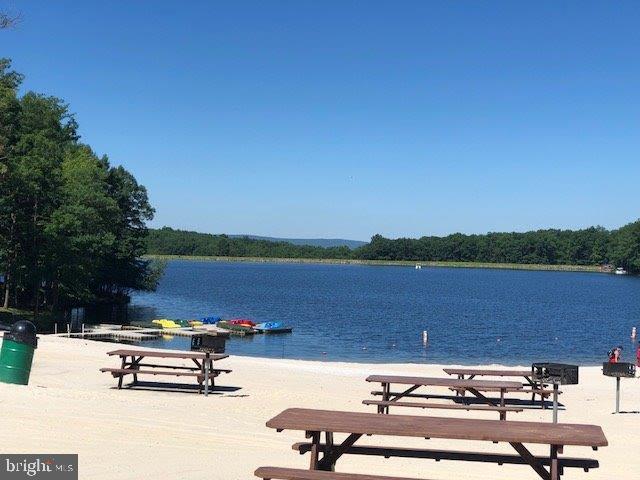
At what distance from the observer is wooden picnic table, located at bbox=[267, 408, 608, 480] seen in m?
5.94

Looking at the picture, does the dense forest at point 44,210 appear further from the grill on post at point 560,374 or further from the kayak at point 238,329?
the grill on post at point 560,374

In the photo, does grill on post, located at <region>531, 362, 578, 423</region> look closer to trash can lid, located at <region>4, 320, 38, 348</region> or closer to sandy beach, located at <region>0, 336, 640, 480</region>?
sandy beach, located at <region>0, 336, 640, 480</region>

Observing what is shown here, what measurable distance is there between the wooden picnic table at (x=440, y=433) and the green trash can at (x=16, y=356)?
287 inches

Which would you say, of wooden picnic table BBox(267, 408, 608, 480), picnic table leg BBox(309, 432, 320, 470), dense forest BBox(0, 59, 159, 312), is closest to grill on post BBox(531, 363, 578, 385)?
wooden picnic table BBox(267, 408, 608, 480)

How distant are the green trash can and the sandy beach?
2.33 feet

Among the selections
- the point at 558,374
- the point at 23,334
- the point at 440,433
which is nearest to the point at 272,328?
the point at 558,374

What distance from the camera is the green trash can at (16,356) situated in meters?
12.2

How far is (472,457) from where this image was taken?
666cm

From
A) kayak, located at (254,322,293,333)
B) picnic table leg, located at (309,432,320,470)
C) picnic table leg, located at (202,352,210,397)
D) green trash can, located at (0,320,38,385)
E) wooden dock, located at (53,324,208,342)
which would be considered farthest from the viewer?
kayak, located at (254,322,293,333)

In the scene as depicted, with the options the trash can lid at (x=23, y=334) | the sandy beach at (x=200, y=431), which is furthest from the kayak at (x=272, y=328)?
the trash can lid at (x=23, y=334)

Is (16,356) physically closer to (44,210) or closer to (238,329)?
(44,210)

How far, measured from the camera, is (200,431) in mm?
9719

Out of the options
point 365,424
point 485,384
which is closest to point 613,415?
point 485,384

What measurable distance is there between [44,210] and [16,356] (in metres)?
29.2
